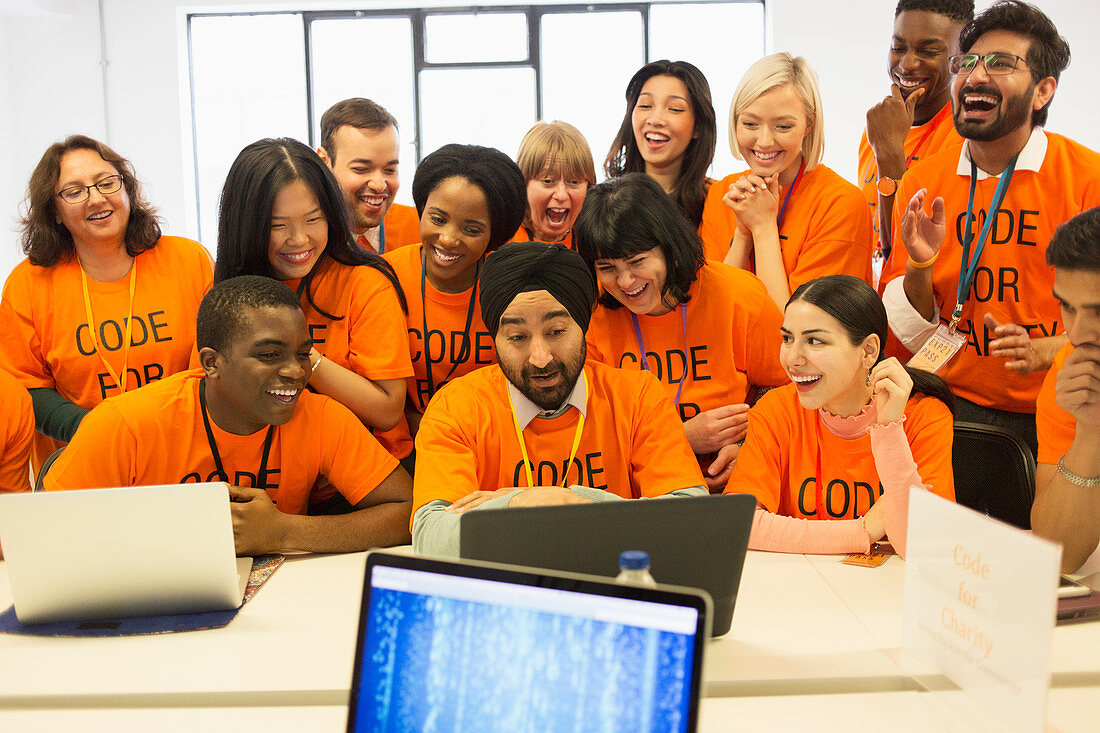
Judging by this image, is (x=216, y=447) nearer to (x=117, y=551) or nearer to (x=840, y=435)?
(x=117, y=551)

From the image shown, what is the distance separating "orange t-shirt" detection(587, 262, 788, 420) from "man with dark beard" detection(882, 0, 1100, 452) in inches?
18.3

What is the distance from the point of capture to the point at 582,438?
6.95 ft

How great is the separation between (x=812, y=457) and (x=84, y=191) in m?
2.17

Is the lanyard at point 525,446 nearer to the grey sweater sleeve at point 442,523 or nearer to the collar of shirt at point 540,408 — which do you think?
the collar of shirt at point 540,408

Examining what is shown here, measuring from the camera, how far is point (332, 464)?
2.15 m

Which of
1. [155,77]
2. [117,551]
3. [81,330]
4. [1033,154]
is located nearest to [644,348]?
[1033,154]

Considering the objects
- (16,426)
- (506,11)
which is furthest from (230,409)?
(506,11)

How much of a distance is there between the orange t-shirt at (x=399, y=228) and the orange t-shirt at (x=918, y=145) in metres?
1.64

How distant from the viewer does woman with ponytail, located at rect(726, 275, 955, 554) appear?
1.92 m

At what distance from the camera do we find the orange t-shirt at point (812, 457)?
208cm

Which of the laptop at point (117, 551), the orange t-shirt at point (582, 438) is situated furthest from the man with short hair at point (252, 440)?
the laptop at point (117, 551)

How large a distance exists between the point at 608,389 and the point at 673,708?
4.26ft

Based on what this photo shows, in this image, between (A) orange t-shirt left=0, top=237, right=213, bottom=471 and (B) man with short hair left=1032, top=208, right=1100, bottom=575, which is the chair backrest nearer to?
(B) man with short hair left=1032, top=208, right=1100, bottom=575

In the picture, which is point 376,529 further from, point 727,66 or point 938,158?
point 727,66
